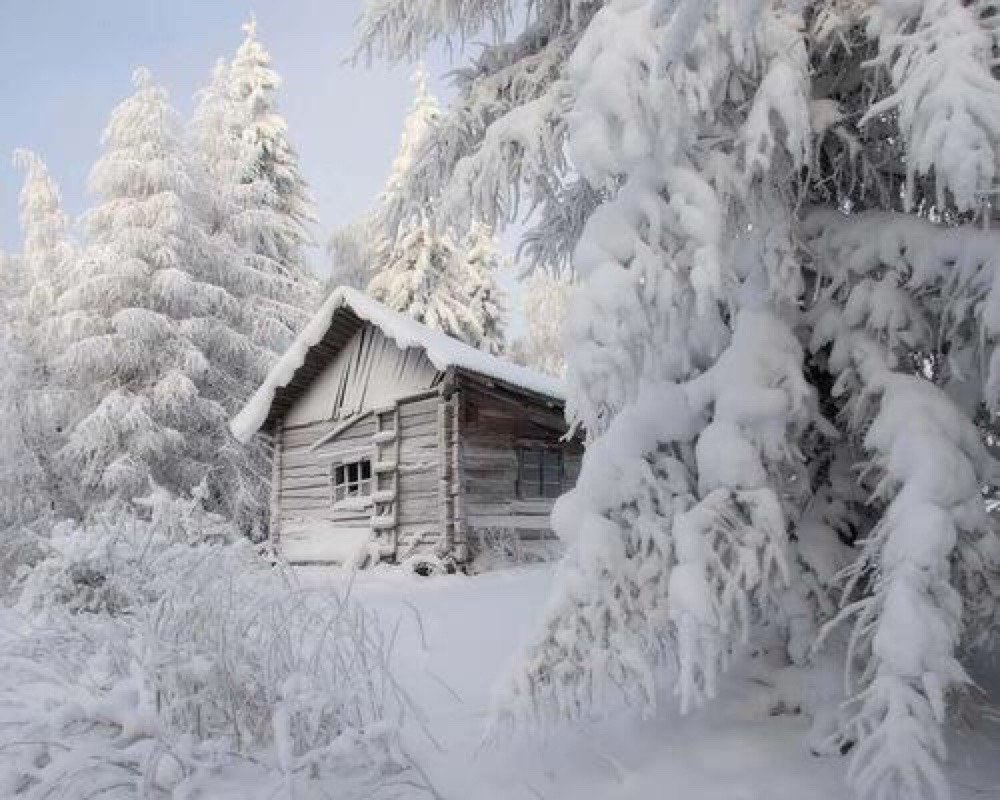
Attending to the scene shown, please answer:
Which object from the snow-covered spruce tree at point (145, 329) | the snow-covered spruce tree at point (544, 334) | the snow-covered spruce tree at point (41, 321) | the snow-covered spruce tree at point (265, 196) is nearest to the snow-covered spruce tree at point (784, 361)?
the snow-covered spruce tree at point (145, 329)

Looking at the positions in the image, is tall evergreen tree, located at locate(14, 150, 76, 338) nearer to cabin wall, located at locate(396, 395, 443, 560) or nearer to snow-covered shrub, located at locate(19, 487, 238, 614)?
cabin wall, located at locate(396, 395, 443, 560)

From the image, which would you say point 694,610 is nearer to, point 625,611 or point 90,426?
point 625,611

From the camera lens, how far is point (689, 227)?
3.26 m

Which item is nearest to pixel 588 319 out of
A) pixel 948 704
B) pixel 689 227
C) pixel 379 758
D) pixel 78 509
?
pixel 689 227

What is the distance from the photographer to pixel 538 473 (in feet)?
49.4

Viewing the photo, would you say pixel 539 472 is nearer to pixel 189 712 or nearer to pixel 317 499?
pixel 317 499

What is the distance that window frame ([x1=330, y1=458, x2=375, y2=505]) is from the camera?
15.2 m

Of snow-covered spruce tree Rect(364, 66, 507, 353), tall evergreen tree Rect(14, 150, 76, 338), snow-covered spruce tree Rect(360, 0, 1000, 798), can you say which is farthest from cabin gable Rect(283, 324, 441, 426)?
snow-covered spruce tree Rect(360, 0, 1000, 798)

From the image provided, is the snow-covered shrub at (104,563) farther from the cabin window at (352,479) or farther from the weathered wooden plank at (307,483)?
the weathered wooden plank at (307,483)

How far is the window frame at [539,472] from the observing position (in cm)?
1474

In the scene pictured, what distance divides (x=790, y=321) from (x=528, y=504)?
10.9m

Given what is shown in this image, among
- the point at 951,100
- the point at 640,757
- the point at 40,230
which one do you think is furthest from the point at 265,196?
the point at 951,100

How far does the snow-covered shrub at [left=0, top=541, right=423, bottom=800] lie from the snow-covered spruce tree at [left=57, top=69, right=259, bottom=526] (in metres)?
13.9

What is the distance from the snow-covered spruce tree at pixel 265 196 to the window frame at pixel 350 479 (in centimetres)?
601
